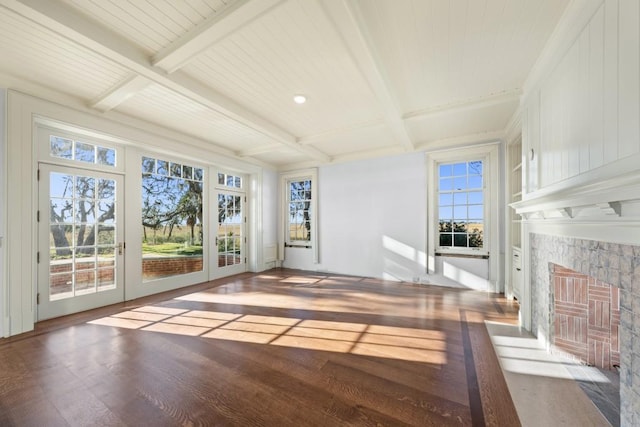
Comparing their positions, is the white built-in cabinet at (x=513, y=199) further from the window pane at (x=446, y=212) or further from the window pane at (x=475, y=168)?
the window pane at (x=446, y=212)

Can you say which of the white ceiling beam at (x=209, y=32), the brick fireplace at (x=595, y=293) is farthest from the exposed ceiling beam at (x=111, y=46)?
the brick fireplace at (x=595, y=293)

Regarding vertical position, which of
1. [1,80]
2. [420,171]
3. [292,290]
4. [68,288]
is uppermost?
[1,80]

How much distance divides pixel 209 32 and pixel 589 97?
278cm

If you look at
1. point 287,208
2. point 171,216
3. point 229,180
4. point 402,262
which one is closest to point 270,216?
point 287,208

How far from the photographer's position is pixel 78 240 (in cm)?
364

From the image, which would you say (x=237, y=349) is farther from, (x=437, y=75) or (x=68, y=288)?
(x=437, y=75)

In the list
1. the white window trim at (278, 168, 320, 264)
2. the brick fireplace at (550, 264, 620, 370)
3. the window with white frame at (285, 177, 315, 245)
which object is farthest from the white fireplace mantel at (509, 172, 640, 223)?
the window with white frame at (285, 177, 315, 245)

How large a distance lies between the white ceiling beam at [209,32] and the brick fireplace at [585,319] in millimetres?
3289

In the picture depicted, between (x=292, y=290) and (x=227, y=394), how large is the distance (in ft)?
9.29

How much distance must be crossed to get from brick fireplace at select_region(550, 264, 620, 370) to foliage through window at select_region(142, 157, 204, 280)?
545 cm

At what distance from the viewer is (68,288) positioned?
3520mm

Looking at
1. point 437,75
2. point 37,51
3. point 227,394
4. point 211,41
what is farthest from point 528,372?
point 37,51

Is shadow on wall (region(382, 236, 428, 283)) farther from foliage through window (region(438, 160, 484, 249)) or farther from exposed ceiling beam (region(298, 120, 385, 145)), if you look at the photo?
exposed ceiling beam (region(298, 120, 385, 145))

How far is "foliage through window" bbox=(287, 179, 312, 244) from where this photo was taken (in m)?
6.74
